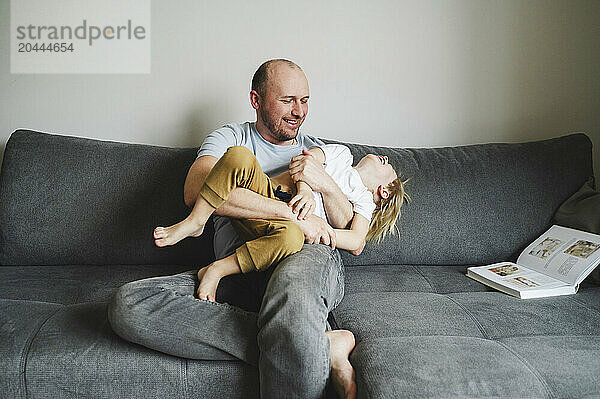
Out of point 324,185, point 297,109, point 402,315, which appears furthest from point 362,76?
point 402,315

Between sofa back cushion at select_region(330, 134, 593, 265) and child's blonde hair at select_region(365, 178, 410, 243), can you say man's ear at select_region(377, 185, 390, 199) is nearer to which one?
child's blonde hair at select_region(365, 178, 410, 243)

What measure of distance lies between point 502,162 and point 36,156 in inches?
73.7

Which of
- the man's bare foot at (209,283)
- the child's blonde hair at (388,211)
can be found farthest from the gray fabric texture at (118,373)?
the child's blonde hair at (388,211)

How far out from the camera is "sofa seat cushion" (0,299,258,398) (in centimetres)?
152

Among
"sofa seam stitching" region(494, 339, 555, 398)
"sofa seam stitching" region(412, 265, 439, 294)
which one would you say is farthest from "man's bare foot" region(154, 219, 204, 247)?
"sofa seam stitching" region(494, 339, 555, 398)

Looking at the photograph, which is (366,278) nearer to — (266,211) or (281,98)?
(266,211)

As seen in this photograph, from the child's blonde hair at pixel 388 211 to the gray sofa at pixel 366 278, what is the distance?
9 cm

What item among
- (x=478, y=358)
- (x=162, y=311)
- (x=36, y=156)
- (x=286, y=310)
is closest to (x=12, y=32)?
(x=36, y=156)

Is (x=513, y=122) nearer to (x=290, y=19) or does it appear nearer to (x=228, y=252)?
(x=290, y=19)

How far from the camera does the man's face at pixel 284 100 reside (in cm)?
220

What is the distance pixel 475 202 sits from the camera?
7.86ft

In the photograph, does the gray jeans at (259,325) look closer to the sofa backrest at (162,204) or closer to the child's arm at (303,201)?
the child's arm at (303,201)

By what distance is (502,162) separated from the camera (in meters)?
2.48

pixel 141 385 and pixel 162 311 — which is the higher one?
pixel 162 311
